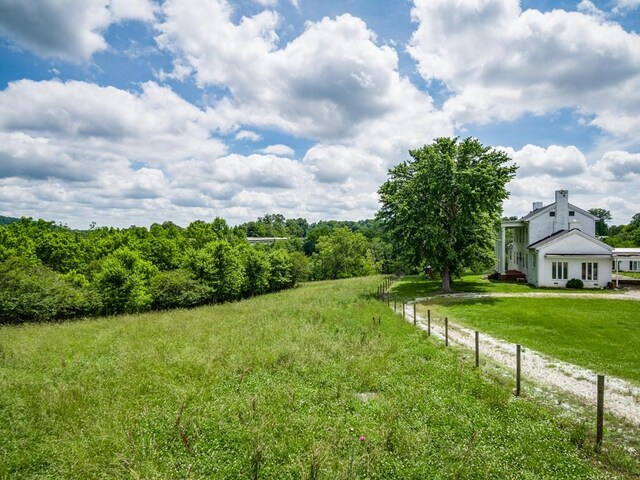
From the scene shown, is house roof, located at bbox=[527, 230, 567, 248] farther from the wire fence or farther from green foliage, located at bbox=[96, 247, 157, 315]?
green foliage, located at bbox=[96, 247, 157, 315]

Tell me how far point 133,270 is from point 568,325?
120ft

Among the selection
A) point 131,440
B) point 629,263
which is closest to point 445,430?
point 131,440

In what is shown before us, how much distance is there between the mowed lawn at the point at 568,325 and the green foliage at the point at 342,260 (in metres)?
44.5

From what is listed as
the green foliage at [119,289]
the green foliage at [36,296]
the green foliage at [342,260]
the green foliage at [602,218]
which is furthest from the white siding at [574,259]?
the green foliage at [602,218]

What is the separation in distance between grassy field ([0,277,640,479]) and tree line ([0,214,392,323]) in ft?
61.2

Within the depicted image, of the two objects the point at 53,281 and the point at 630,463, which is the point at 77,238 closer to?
the point at 53,281

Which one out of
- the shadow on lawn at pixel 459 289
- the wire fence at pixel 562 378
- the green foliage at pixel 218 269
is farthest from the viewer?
the green foliage at pixel 218 269

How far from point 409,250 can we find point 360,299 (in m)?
6.47

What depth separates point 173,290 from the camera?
36750 mm

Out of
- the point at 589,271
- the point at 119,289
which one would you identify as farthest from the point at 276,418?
the point at 589,271

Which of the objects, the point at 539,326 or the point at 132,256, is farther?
the point at 132,256

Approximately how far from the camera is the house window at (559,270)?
3167 centimetres

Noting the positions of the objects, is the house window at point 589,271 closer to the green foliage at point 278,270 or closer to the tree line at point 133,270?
the tree line at point 133,270

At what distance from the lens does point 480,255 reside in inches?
1155
